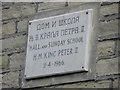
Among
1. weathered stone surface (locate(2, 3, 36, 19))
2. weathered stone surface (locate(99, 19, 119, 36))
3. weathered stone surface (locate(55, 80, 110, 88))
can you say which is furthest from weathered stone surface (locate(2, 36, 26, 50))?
weathered stone surface (locate(99, 19, 119, 36))

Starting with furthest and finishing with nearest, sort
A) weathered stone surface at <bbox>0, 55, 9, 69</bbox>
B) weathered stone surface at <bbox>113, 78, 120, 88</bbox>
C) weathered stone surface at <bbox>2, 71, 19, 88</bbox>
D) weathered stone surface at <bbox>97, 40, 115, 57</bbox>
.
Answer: weathered stone surface at <bbox>0, 55, 9, 69</bbox> < weathered stone surface at <bbox>2, 71, 19, 88</bbox> < weathered stone surface at <bbox>97, 40, 115, 57</bbox> < weathered stone surface at <bbox>113, 78, 120, 88</bbox>

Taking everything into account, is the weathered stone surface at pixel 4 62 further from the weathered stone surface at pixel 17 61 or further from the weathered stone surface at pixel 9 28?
the weathered stone surface at pixel 9 28

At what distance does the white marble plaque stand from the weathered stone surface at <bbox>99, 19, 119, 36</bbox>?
0.35 ft

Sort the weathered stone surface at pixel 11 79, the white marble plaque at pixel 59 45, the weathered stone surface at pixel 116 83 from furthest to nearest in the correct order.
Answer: the weathered stone surface at pixel 11 79, the white marble plaque at pixel 59 45, the weathered stone surface at pixel 116 83

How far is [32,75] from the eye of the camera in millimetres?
3730

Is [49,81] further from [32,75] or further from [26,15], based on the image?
[26,15]

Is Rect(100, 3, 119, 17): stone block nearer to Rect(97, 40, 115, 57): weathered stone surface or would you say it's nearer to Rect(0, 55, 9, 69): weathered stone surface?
Rect(97, 40, 115, 57): weathered stone surface

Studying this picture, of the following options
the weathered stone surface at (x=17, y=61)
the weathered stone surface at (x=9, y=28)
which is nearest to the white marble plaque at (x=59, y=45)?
the weathered stone surface at (x=17, y=61)

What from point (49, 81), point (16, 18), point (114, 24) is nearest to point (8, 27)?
point (16, 18)

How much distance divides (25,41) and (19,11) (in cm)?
32

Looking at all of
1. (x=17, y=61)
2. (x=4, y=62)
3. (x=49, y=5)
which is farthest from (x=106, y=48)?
(x=4, y=62)

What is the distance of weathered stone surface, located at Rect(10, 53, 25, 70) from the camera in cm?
387

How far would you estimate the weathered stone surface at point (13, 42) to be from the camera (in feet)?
13.0

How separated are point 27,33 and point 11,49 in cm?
20
